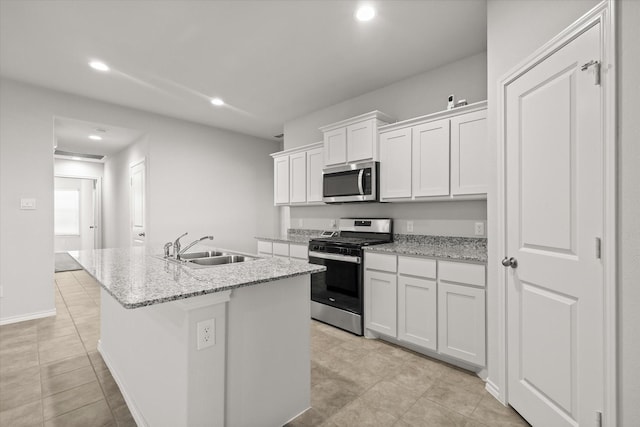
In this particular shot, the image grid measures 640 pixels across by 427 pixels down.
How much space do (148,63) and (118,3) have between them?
897mm

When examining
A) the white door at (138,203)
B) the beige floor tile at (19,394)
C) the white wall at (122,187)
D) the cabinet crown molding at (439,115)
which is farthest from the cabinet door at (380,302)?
the white door at (138,203)

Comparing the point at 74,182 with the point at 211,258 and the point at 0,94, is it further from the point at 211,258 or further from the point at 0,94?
the point at 211,258

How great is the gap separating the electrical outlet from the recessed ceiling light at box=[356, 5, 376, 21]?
2324mm

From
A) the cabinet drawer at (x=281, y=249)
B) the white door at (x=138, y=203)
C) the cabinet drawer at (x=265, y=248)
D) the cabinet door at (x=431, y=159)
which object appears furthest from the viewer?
the white door at (x=138, y=203)

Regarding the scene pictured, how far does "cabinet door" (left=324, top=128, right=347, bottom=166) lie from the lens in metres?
3.52

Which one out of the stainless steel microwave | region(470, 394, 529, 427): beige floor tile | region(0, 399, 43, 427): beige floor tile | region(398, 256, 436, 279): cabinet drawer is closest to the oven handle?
region(398, 256, 436, 279): cabinet drawer

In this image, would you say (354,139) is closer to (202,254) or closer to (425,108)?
(425,108)

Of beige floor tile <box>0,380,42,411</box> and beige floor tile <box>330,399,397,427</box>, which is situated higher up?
beige floor tile <box>0,380,42,411</box>

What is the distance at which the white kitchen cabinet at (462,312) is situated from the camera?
2211 mm

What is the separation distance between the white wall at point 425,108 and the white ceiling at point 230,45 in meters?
0.12

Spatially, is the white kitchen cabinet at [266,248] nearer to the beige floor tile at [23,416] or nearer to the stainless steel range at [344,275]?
the stainless steel range at [344,275]

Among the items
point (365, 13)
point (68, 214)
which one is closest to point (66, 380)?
point (365, 13)

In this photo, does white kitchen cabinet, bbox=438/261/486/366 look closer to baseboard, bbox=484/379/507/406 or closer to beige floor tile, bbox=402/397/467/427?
baseboard, bbox=484/379/507/406

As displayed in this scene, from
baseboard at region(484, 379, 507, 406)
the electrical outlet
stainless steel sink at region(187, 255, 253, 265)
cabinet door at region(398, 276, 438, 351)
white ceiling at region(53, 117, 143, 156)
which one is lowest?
baseboard at region(484, 379, 507, 406)
